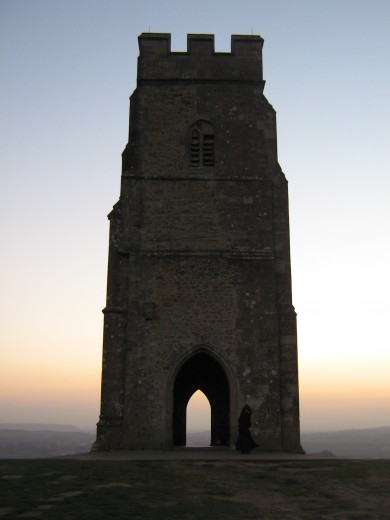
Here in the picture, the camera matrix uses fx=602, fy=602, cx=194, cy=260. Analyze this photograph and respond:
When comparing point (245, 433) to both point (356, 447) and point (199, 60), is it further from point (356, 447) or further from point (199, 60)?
point (356, 447)

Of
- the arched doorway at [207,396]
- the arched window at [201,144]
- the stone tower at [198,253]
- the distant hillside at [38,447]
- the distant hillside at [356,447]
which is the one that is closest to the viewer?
the stone tower at [198,253]

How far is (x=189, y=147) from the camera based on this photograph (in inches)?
774

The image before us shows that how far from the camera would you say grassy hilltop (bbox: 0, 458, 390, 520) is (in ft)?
27.8

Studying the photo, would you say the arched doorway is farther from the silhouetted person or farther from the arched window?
the arched window

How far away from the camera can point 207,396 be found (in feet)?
78.1

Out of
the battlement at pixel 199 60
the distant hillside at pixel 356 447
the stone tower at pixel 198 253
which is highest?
the battlement at pixel 199 60

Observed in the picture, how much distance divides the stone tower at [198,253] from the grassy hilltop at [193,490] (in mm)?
4485

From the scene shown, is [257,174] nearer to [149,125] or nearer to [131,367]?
[149,125]

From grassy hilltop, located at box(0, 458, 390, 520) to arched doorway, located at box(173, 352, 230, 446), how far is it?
9.86 meters

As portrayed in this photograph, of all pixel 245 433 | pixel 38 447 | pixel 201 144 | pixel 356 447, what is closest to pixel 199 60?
pixel 201 144

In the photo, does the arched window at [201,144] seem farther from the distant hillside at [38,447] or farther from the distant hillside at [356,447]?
the distant hillside at [356,447]

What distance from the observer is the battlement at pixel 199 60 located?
66.5 ft

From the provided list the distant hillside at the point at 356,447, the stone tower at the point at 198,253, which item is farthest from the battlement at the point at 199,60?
the distant hillside at the point at 356,447

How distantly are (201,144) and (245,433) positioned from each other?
9.25 m
